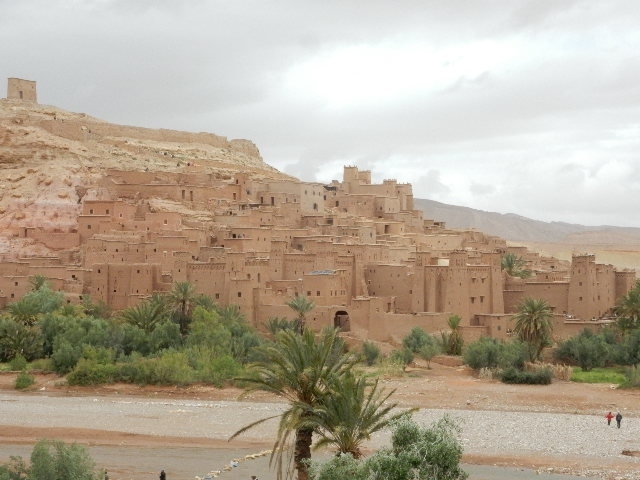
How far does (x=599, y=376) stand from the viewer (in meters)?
32.7

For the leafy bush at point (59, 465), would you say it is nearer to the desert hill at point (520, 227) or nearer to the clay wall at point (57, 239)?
the clay wall at point (57, 239)

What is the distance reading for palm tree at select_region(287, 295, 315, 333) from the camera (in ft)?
110

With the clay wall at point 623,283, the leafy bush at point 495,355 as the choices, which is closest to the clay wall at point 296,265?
the leafy bush at point 495,355

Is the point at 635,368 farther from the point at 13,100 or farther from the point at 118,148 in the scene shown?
the point at 13,100

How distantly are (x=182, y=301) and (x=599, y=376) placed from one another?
13.9m

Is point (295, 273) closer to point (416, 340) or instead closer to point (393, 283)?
point (393, 283)

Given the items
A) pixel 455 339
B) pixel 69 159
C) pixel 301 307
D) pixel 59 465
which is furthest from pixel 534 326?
pixel 69 159

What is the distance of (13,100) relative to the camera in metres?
56.9

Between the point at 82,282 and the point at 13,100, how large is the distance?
23.5 m

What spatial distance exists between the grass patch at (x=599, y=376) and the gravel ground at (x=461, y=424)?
5.10 m

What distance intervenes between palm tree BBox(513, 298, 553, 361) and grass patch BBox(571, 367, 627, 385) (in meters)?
1.42

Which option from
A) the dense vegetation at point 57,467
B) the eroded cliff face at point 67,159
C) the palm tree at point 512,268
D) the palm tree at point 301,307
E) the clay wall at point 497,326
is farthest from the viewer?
the eroded cliff face at point 67,159

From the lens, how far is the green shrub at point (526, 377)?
31.7 m

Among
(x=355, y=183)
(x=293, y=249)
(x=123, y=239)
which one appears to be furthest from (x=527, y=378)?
(x=355, y=183)
